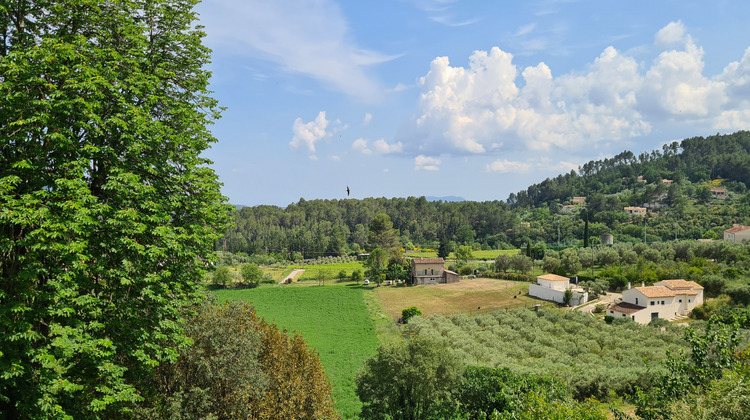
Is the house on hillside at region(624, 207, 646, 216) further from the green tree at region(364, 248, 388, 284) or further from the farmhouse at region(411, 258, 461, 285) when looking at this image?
the green tree at region(364, 248, 388, 284)

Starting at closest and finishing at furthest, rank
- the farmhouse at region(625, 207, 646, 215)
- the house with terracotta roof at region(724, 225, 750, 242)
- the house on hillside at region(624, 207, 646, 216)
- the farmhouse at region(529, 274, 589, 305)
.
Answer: the farmhouse at region(529, 274, 589, 305) → the house with terracotta roof at region(724, 225, 750, 242) → the house on hillside at region(624, 207, 646, 216) → the farmhouse at region(625, 207, 646, 215)

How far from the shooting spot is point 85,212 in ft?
31.8

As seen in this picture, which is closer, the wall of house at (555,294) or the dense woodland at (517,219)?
the wall of house at (555,294)

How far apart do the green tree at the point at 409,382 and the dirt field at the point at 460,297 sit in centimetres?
2848

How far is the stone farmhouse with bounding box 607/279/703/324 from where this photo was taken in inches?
1750

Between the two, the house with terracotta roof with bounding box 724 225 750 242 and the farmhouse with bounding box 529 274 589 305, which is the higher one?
the house with terracotta roof with bounding box 724 225 750 242

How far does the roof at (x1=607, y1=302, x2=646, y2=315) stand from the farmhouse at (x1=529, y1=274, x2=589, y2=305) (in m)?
5.20

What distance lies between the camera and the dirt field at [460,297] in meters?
52.2

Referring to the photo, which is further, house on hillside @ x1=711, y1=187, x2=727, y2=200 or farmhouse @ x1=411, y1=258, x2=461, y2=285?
house on hillside @ x1=711, y1=187, x2=727, y2=200

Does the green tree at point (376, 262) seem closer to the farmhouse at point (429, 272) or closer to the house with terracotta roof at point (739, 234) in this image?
the farmhouse at point (429, 272)

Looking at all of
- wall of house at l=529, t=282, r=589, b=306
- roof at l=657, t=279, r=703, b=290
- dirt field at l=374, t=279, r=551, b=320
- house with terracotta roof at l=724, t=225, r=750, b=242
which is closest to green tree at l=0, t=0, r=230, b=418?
dirt field at l=374, t=279, r=551, b=320

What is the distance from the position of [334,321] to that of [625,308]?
34.3 meters

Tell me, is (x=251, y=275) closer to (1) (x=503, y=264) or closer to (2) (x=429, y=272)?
(2) (x=429, y=272)

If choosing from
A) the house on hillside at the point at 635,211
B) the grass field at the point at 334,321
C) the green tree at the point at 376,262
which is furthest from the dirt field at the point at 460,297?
the house on hillside at the point at 635,211
